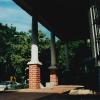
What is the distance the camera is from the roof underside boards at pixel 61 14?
17.4 metres

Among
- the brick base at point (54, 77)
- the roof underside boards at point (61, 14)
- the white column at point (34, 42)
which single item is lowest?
the brick base at point (54, 77)

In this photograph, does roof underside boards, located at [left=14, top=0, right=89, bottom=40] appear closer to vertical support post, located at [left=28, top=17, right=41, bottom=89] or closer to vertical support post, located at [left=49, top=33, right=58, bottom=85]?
vertical support post, located at [left=49, top=33, right=58, bottom=85]

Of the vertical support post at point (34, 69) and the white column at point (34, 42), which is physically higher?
the white column at point (34, 42)

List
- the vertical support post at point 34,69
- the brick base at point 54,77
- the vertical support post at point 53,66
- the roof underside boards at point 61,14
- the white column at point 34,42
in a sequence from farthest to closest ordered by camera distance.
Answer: the brick base at point 54,77, the vertical support post at point 53,66, the white column at point 34,42, the vertical support post at point 34,69, the roof underside boards at point 61,14

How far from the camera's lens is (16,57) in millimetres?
51031

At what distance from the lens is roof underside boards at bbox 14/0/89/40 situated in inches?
685

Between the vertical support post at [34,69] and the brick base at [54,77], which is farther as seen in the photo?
the brick base at [54,77]

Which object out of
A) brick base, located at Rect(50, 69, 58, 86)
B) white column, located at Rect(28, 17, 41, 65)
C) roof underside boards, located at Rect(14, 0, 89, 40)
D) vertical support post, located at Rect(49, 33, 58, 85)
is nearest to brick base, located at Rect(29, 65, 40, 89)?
white column, located at Rect(28, 17, 41, 65)

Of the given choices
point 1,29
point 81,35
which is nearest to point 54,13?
point 81,35

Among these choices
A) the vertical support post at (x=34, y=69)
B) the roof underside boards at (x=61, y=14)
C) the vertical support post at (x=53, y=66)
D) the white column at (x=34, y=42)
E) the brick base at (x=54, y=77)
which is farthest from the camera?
the brick base at (x=54, y=77)

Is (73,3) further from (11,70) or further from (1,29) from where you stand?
(1,29)

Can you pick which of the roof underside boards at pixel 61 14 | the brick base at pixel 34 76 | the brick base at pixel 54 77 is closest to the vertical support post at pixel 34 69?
the brick base at pixel 34 76

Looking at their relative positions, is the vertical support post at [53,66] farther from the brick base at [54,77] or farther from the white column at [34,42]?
the white column at [34,42]

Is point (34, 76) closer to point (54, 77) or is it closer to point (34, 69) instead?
point (34, 69)
